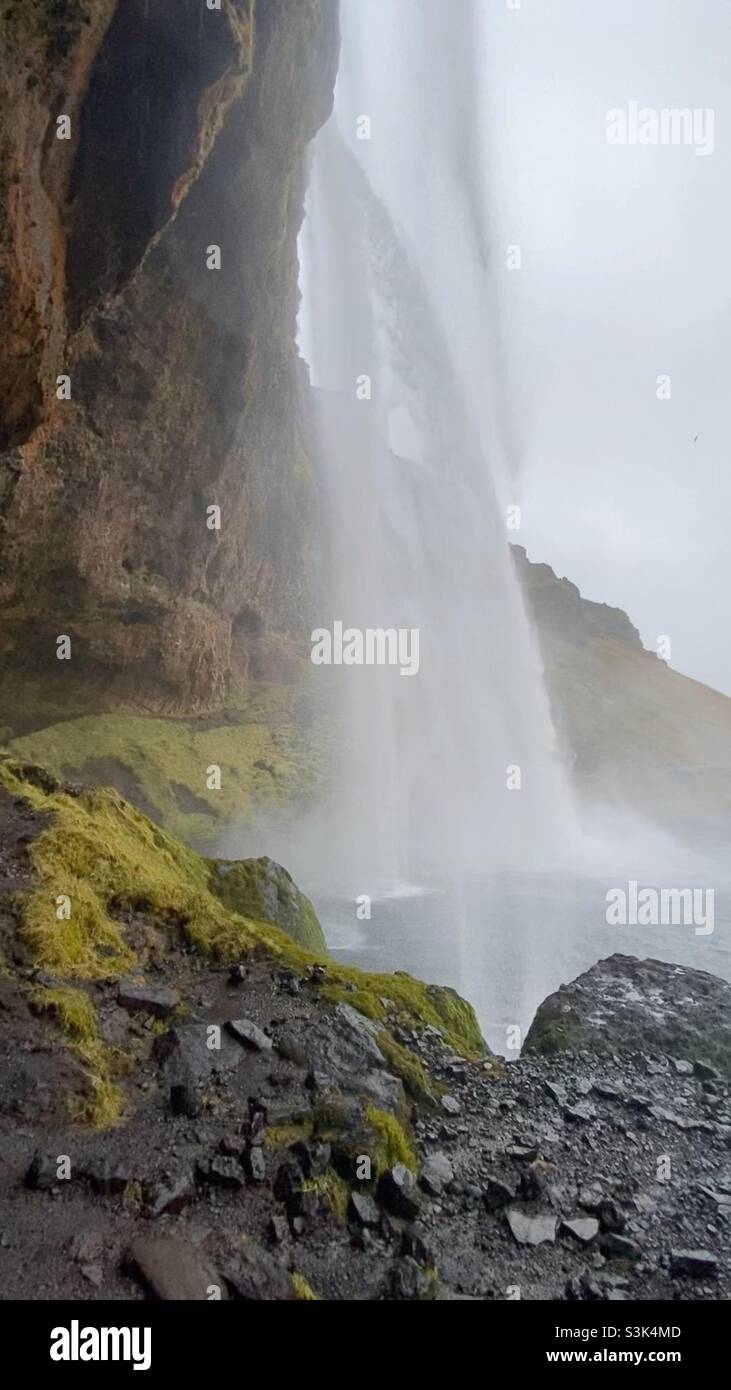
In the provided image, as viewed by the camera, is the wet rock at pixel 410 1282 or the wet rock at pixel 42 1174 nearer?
the wet rock at pixel 410 1282

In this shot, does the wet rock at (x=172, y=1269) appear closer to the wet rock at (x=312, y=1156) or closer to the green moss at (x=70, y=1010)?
the wet rock at (x=312, y=1156)

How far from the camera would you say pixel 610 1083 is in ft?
29.2

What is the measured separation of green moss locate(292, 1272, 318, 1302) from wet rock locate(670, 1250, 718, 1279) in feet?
9.65

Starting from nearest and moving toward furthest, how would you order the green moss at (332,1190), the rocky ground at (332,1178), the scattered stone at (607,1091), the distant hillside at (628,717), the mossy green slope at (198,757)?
1. the rocky ground at (332,1178)
2. the green moss at (332,1190)
3. the scattered stone at (607,1091)
4. the mossy green slope at (198,757)
5. the distant hillside at (628,717)

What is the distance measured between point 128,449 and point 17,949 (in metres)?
20.6

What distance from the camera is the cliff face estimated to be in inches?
464

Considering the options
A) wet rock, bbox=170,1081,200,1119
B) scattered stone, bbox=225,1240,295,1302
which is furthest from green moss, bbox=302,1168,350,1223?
wet rock, bbox=170,1081,200,1119

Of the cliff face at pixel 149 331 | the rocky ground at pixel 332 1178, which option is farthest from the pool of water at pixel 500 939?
the cliff face at pixel 149 331

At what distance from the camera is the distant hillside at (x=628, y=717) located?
6150 cm

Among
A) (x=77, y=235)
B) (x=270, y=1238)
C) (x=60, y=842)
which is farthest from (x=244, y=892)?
(x=77, y=235)

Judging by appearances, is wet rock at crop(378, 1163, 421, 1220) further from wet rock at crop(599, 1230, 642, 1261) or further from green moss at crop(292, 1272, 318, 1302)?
wet rock at crop(599, 1230, 642, 1261)

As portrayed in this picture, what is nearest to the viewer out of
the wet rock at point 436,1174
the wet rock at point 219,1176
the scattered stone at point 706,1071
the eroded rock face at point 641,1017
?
the wet rock at point 219,1176

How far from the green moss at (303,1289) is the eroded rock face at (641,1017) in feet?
19.0

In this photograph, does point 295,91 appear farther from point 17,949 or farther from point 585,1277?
point 585,1277
